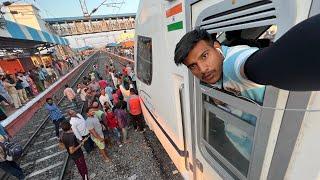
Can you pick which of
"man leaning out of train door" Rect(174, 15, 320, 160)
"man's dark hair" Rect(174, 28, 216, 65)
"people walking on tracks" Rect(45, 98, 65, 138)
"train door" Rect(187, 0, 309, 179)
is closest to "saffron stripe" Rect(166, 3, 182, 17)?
"train door" Rect(187, 0, 309, 179)

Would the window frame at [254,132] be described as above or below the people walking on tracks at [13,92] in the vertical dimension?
above

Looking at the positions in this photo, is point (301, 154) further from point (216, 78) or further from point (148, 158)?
point (148, 158)

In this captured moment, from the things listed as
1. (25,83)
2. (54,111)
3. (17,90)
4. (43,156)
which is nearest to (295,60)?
(43,156)

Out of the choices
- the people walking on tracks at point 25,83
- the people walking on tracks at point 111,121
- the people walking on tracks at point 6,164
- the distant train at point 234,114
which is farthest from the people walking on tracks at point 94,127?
the people walking on tracks at point 25,83

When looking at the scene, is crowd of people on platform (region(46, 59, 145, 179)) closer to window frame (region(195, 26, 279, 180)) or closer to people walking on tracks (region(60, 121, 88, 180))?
people walking on tracks (region(60, 121, 88, 180))

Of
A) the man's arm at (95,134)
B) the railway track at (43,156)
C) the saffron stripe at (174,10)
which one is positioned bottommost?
the railway track at (43,156)

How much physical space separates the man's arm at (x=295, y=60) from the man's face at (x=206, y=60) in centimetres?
50

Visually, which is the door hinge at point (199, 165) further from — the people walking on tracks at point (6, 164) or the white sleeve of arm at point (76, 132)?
the people walking on tracks at point (6, 164)

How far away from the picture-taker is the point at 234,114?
5.62 feet

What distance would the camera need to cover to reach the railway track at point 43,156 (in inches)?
255

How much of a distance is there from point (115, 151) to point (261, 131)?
20.1 ft

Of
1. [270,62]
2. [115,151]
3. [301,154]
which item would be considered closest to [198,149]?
[301,154]

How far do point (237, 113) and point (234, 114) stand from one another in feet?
0.12

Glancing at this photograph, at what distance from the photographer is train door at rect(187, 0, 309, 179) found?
4.01 feet
